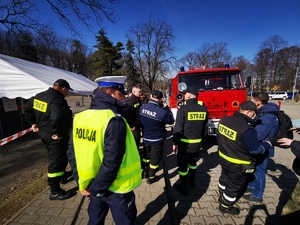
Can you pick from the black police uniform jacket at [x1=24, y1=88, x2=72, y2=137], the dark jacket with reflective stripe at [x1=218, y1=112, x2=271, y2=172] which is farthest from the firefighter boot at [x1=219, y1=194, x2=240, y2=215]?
the black police uniform jacket at [x1=24, y1=88, x2=72, y2=137]

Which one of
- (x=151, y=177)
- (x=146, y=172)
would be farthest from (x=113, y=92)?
(x=146, y=172)

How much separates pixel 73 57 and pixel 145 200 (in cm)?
5795

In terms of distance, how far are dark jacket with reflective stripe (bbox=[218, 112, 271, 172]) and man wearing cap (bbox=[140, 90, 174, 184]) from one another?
1.12m

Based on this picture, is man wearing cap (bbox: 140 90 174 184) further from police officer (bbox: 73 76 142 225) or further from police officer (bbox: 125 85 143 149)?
police officer (bbox: 73 76 142 225)

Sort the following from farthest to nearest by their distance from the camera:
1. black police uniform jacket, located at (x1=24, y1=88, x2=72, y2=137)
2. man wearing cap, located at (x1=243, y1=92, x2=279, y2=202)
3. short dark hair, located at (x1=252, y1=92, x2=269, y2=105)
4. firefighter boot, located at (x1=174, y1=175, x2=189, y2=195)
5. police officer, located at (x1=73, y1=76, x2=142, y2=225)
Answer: firefighter boot, located at (x1=174, y1=175, x2=189, y2=195) < short dark hair, located at (x1=252, y1=92, x2=269, y2=105) < black police uniform jacket, located at (x1=24, y1=88, x2=72, y2=137) < man wearing cap, located at (x1=243, y1=92, x2=279, y2=202) < police officer, located at (x1=73, y1=76, x2=142, y2=225)

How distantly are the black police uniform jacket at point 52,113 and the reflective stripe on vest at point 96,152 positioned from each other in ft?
5.44

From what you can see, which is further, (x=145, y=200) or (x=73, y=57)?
(x=73, y=57)

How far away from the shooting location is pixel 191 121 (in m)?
3.26

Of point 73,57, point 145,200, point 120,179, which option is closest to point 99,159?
point 120,179

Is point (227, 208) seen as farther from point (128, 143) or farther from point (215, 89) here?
point (215, 89)

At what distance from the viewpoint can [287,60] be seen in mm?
45094

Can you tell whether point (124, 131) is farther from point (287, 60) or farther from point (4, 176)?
point (287, 60)

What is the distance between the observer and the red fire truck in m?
5.74

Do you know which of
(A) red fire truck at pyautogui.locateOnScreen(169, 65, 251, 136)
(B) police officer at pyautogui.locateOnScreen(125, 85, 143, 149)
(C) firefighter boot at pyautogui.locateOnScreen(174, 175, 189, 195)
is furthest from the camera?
(A) red fire truck at pyautogui.locateOnScreen(169, 65, 251, 136)
